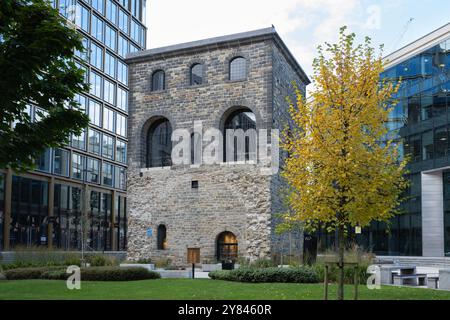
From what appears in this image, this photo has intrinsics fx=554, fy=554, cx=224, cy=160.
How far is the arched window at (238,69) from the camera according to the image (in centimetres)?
3181

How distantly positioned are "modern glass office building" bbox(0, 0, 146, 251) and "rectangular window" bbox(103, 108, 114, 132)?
118 millimetres

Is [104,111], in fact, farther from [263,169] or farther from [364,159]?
[364,159]

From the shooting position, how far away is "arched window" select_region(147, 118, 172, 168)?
3378cm

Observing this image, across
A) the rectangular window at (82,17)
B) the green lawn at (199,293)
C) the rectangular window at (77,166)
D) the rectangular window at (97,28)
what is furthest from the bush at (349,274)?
the rectangular window at (97,28)

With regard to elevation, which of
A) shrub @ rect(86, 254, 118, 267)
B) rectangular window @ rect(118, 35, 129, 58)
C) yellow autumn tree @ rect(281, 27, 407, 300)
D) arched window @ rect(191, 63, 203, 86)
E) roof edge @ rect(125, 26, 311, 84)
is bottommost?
shrub @ rect(86, 254, 118, 267)

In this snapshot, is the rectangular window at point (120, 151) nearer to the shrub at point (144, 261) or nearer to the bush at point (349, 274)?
the shrub at point (144, 261)

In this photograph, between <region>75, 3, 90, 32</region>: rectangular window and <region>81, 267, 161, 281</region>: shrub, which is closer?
<region>81, 267, 161, 281</region>: shrub

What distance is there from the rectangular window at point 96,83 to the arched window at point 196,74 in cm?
3090

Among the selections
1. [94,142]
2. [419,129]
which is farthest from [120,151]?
[419,129]

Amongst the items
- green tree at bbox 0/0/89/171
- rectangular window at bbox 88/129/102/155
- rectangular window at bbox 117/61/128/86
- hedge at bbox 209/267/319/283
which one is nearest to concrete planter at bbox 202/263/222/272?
hedge at bbox 209/267/319/283

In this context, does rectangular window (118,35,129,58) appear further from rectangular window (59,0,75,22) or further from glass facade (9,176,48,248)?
glass facade (9,176,48,248)

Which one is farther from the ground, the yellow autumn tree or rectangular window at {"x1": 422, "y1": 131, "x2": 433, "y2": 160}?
rectangular window at {"x1": 422, "y1": 131, "x2": 433, "y2": 160}

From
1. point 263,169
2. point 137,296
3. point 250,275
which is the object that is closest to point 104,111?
point 263,169

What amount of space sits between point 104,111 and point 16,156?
48.8 metres
